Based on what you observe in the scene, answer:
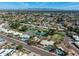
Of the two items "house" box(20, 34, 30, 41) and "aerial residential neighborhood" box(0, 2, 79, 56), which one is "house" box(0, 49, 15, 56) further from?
"house" box(20, 34, 30, 41)

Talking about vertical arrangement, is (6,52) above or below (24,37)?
below

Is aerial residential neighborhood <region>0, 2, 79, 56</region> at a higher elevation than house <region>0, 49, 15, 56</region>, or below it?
higher

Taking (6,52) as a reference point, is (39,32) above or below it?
above

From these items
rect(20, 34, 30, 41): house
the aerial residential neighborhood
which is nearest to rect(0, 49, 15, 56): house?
the aerial residential neighborhood

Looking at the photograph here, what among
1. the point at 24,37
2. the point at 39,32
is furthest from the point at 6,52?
the point at 39,32

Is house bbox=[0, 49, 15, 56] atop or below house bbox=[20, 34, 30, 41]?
below

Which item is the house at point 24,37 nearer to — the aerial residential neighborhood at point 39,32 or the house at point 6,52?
the aerial residential neighborhood at point 39,32

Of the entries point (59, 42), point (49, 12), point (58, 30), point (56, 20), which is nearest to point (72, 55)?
point (59, 42)

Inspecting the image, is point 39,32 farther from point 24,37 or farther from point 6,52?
point 6,52
